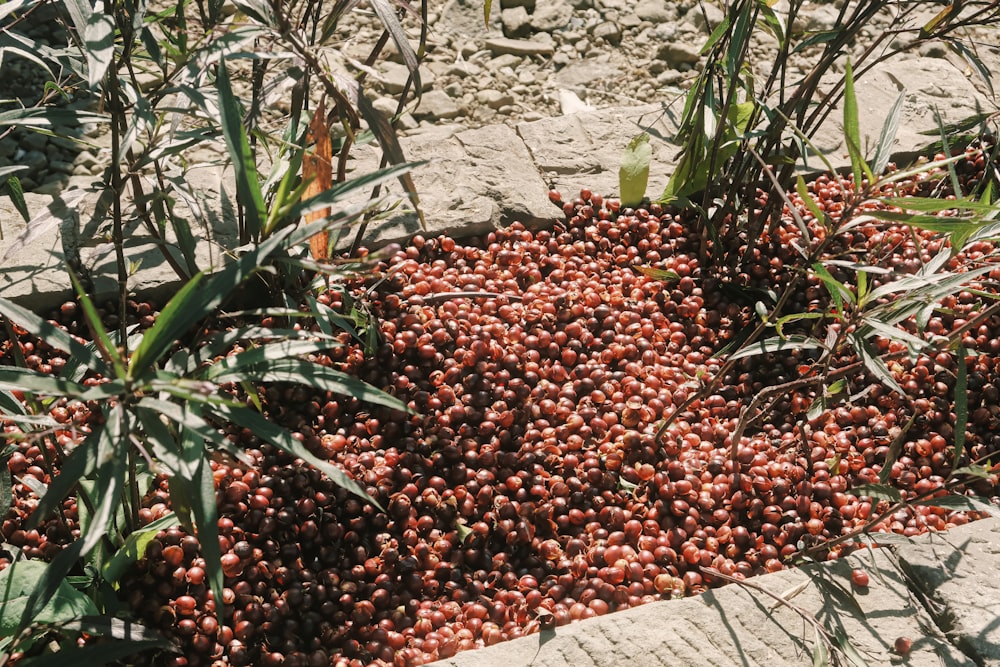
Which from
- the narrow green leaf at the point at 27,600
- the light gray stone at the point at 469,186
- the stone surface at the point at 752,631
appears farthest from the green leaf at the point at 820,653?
the light gray stone at the point at 469,186

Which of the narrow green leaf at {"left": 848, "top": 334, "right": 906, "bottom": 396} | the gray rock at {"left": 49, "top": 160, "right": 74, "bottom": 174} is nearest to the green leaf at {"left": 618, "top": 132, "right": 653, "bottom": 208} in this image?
the narrow green leaf at {"left": 848, "top": 334, "right": 906, "bottom": 396}

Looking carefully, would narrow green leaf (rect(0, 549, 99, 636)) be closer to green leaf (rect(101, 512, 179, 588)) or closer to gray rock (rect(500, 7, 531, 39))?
green leaf (rect(101, 512, 179, 588))

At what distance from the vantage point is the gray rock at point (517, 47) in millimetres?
3801

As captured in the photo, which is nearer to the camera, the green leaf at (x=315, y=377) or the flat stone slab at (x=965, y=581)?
the green leaf at (x=315, y=377)

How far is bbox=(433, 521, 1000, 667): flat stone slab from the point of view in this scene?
61.7 inches

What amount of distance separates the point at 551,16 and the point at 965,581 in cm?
301

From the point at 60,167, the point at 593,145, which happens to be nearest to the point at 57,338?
the point at 593,145

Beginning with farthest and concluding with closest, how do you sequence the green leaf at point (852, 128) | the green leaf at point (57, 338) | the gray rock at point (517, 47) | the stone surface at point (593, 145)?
the gray rock at point (517, 47)
the stone surface at point (593, 145)
the green leaf at point (852, 128)
the green leaf at point (57, 338)

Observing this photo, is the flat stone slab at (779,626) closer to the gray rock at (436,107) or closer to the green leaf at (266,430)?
the green leaf at (266,430)

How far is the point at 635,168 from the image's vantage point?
259 centimetres

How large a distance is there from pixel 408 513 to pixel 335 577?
0.21 metres

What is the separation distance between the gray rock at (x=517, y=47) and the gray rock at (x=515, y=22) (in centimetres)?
8

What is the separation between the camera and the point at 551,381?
2.21m

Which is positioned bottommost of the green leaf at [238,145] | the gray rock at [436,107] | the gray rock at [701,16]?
the gray rock at [436,107]
